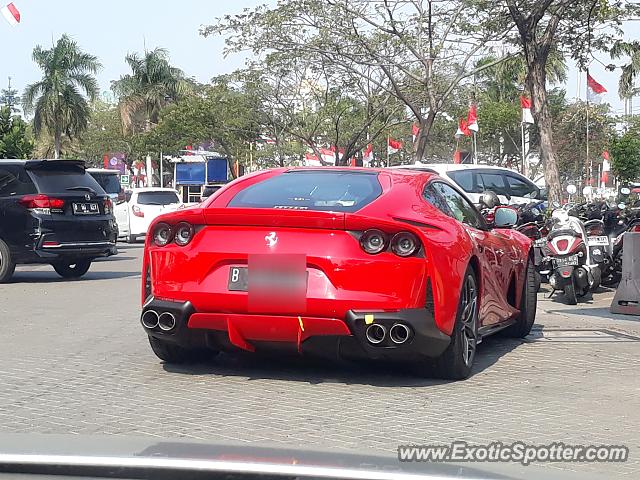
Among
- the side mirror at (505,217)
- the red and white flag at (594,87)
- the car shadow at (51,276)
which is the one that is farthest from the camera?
the red and white flag at (594,87)

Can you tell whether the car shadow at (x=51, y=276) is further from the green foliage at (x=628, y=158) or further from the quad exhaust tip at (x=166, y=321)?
the green foliage at (x=628, y=158)

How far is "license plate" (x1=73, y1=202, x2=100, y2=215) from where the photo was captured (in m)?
15.5

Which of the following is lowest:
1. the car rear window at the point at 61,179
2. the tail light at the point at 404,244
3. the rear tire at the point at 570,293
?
the rear tire at the point at 570,293

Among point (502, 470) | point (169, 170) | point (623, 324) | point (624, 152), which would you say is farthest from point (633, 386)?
point (169, 170)

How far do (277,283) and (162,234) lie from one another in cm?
94

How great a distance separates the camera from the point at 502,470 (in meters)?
2.01

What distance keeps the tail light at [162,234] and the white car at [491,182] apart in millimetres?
17323

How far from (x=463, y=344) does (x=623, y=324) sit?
13.8 ft

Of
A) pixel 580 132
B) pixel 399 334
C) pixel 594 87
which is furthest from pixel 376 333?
pixel 580 132

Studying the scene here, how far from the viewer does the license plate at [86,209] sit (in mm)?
15531

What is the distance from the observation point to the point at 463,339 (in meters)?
7.06

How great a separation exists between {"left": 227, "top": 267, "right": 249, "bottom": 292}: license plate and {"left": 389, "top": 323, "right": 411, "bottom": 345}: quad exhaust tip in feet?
3.06

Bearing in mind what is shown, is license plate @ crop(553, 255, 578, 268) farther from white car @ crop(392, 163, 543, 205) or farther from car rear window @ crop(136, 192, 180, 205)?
car rear window @ crop(136, 192, 180, 205)

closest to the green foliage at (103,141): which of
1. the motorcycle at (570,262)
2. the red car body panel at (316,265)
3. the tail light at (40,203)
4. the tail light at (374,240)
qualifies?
the tail light at (40,203)
